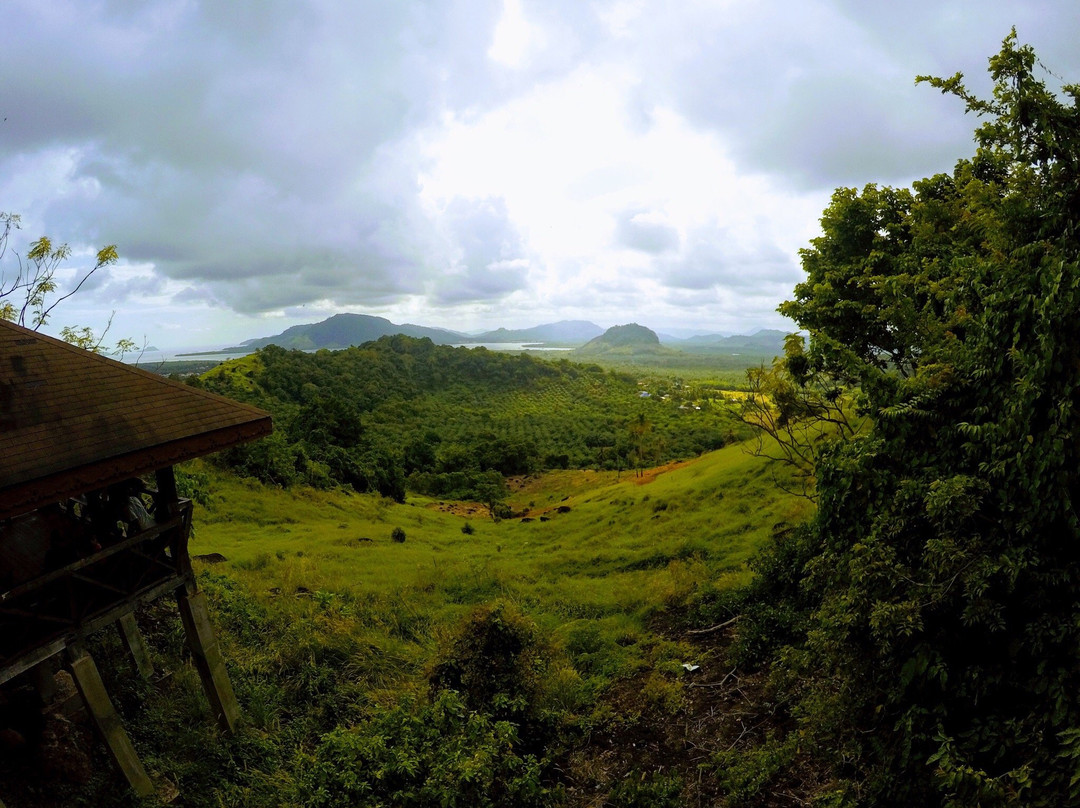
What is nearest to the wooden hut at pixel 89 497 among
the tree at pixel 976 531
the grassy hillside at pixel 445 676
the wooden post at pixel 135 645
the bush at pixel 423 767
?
the grassy hillside at pixel 445 676

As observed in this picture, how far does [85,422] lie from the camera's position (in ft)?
18.5

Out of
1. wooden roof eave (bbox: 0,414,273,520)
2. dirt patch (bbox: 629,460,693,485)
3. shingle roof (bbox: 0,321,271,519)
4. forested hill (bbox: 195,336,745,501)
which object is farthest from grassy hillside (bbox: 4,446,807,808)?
dirt patch (bbox: 629,460,693,485)

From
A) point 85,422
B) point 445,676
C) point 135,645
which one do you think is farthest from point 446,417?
point 85,422

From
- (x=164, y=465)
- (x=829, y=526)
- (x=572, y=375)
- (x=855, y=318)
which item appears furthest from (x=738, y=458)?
(x=572, y=375)

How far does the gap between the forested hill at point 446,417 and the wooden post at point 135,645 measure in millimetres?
13711

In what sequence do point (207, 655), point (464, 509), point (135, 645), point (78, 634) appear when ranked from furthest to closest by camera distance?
point (464, 509) < point (135, 645) < point (207, 655) < point (78, 634)

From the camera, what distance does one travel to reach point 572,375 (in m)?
142

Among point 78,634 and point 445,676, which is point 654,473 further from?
point 78,634

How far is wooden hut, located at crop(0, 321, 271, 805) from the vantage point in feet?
17.1

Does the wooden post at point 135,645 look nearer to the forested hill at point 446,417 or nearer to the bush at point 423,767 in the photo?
the bush at point 423,767

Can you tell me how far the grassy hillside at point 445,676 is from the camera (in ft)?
20.7

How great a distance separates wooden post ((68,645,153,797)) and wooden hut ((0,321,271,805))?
0.01 metres

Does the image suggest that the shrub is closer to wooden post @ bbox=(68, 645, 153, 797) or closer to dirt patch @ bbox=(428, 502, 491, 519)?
wooden post @ bbox=(68, 645, 153, 797)

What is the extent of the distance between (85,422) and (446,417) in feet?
312
